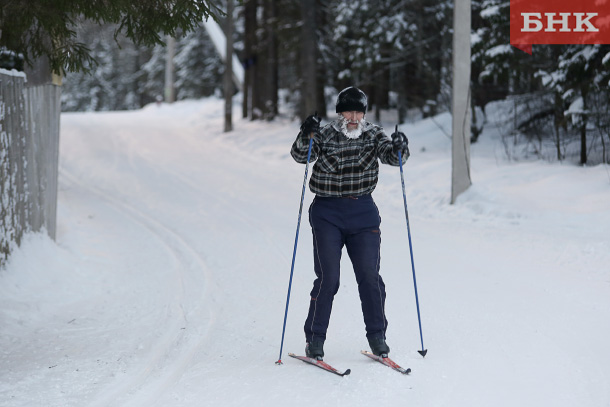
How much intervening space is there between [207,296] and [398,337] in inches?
92.3

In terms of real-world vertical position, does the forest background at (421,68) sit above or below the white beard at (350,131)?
above

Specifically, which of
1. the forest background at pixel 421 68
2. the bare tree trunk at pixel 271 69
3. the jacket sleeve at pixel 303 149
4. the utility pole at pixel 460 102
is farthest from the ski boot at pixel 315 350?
the bare tree trunk at pixel 271 69

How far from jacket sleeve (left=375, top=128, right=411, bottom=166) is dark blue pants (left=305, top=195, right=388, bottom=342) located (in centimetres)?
30

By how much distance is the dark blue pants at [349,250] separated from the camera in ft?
15.8

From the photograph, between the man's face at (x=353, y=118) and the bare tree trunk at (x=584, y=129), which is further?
the bare tree trunk at (x=584, y=129)

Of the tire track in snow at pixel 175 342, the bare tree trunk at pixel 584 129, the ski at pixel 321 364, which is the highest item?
the bare tree trunk at pixel 584 129

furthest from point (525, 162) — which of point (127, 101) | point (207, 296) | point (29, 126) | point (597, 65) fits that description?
point (127, 101)

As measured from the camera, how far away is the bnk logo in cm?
1102

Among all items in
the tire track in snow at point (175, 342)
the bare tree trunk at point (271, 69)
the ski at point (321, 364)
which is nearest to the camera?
the tire track in snow at point (175, 342)

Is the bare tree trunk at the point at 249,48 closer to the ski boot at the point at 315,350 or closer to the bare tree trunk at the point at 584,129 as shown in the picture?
the bare tree trunk at the point at 584,129

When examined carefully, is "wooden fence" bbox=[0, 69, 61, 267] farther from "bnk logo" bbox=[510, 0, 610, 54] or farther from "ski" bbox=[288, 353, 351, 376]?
"bnk logo" bbox=[510, 0, 610, 54]

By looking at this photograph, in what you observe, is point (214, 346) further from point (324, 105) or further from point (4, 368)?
point (324, 105)

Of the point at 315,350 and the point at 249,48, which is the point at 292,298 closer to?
the point at 315,350

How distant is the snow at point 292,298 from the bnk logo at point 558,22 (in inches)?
88.0
